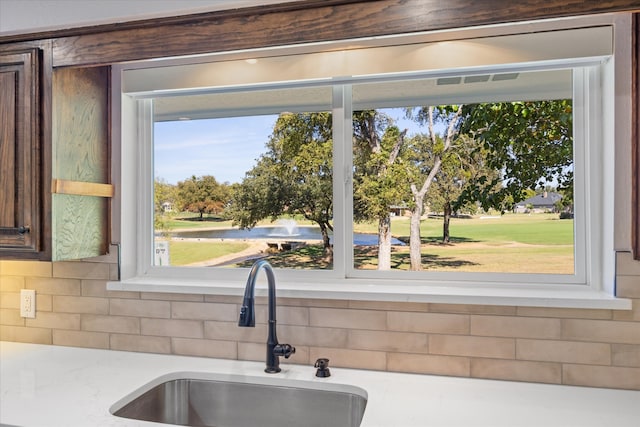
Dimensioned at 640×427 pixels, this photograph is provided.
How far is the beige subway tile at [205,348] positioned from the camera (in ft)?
5.86

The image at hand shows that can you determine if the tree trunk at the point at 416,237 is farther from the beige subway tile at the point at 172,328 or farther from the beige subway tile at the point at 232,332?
the beige subway tile at the point at 172,328

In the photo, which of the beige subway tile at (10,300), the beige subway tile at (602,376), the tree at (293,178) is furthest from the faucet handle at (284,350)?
the beige subway tile at (10,300)

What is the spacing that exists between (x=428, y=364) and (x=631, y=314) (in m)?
0.64

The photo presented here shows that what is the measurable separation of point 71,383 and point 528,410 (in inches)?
55.0

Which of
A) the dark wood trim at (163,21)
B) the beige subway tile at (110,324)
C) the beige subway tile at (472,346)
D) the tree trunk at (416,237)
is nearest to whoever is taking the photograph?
the dark wood trim at (163,21)

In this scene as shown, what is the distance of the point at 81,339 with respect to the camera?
1.94 meters

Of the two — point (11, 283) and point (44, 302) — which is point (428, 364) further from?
point (11, 283)

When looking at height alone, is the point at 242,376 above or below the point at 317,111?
below

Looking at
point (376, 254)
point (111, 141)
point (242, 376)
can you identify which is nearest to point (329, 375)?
point (242, 376)

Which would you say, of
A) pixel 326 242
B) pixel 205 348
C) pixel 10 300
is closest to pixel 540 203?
pixel 326 242

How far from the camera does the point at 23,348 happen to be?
1.92 m

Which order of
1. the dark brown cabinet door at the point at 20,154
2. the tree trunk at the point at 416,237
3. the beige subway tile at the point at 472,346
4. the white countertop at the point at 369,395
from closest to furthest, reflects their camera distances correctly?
1. the white countertop at the point at 369,395
2. the beige subway tile at the point at 472,346
3. the dark brown cabinet door at the point at 20,154
4. the tree trunk at the point at 416,237

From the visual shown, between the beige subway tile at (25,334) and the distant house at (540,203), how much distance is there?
1.94 metres

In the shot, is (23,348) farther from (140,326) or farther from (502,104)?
(502,104)
